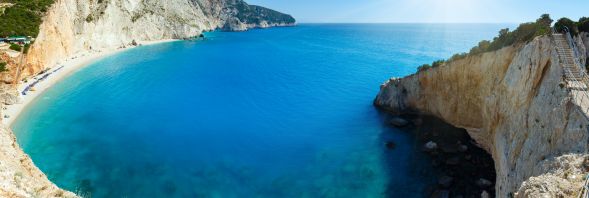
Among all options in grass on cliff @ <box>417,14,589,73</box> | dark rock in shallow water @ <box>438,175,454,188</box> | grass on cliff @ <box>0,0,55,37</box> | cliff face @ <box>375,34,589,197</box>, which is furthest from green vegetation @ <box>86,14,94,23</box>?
dark rock in shallow water @ <box>438,175,454,188</box>

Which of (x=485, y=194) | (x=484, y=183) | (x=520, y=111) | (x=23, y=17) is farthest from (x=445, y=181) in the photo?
Answer: (x=23, y=17)

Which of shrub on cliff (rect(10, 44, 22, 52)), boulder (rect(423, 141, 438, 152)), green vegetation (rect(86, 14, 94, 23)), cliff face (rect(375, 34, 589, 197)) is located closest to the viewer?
cliff face (rect(375, 34, 589, 197))

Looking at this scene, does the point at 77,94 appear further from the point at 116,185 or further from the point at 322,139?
the point at 322,139

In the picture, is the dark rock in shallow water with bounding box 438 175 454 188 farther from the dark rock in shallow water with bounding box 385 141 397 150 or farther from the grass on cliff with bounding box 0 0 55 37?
the grass on cliff with bounding box 0 0 55 37

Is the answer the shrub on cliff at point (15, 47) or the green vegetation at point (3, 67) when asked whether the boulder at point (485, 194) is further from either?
the shrub on cliff at point (15, 47)

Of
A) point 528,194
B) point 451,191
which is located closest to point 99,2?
point 451,191

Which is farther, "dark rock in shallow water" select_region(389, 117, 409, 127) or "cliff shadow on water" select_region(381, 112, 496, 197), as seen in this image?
"dark rock in shallow water" select_region(389, 117, 409, 127)

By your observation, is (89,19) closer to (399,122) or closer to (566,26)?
(399,122)

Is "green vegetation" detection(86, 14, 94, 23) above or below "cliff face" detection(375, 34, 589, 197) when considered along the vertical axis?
above
